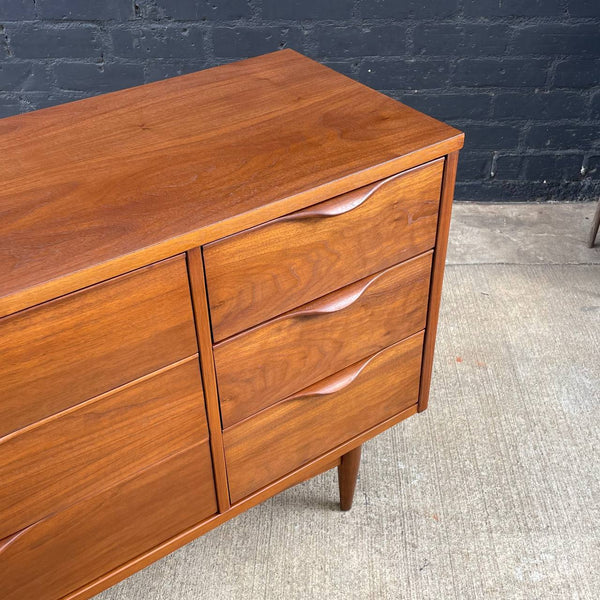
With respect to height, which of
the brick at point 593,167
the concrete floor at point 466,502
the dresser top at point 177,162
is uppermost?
the dresser top at point 177,162

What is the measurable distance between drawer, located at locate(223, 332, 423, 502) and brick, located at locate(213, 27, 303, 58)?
4.17 ft

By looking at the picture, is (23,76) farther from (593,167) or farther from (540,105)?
(593,167)

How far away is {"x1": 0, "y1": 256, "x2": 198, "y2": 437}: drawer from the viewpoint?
0.88m

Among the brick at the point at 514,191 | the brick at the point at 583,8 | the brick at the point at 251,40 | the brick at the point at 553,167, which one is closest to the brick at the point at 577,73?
the brick at the point at 583,8

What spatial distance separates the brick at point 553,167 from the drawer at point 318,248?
4.91ft

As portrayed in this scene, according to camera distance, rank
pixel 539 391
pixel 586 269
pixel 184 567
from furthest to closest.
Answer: pixel 586 269 < pixel 539 391 < pixel 184 567

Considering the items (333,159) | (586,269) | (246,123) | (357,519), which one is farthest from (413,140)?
(586,269)

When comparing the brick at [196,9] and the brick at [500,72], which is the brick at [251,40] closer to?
the brick at [196,9]

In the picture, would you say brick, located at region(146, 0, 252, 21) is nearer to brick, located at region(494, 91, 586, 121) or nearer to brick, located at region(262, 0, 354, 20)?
brick, located at region(262, 0, 354, 20)

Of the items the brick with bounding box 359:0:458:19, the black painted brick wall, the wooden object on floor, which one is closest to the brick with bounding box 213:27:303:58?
the black painted brick wall

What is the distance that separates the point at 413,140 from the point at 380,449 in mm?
888

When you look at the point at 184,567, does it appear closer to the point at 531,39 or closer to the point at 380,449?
the point at 380,449

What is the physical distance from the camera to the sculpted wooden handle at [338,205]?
104cm

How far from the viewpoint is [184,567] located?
1.54 meters
